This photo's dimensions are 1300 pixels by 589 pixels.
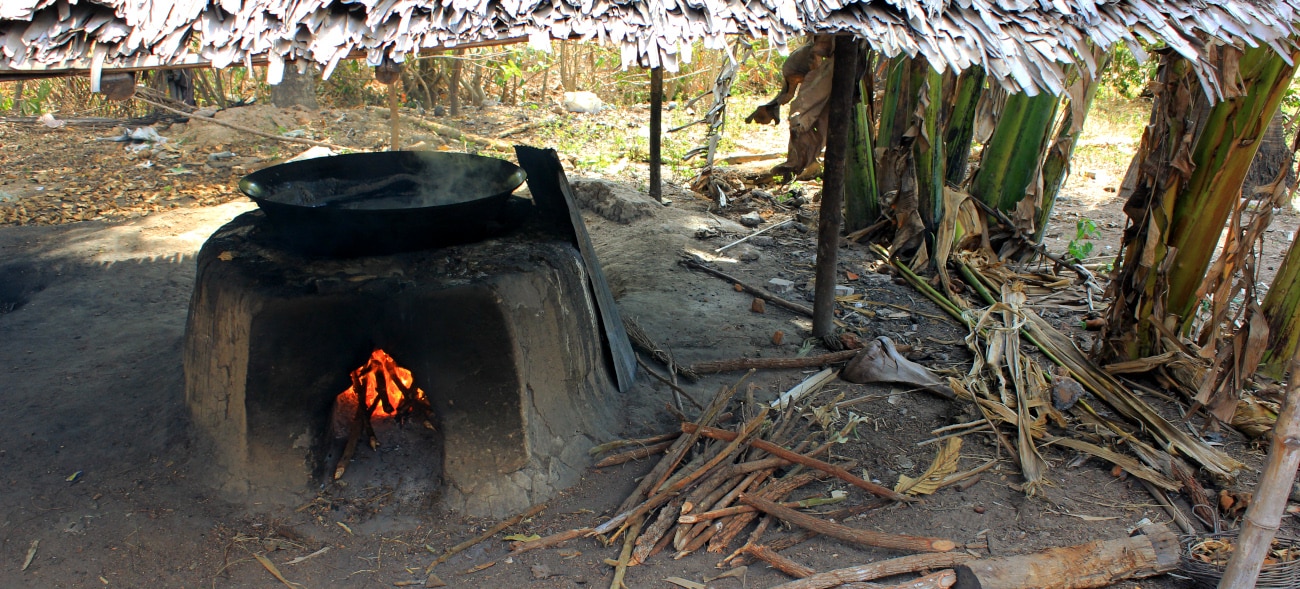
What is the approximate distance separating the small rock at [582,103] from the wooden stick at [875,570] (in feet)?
28.4

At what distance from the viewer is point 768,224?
6.51m

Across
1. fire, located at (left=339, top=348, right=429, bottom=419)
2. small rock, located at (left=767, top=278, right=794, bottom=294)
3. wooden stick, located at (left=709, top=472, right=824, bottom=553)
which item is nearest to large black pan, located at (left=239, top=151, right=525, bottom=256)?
fire, located at (left=339, top=348, right=429, bottom=419)

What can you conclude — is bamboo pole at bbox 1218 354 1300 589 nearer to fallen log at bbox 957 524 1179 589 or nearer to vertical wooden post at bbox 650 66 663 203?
fallen log at bbox 957 524 1179 589

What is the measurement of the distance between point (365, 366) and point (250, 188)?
822 millimetres

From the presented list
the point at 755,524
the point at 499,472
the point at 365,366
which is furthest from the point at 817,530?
the point at 365,366

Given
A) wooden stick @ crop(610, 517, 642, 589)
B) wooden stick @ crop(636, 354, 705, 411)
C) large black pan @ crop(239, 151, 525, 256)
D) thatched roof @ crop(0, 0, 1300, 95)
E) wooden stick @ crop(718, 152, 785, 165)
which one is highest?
thatched roof @ crop(0, 0, 1300, 95)

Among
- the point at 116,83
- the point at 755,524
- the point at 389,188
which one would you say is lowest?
the point at 755,524

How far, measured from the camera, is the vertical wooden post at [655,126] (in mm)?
5820

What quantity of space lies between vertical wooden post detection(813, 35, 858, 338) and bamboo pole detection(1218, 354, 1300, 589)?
2082mm

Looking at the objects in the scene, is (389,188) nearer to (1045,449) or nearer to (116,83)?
(116,83)

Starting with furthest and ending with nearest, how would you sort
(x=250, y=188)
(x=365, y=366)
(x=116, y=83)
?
(x=365, y=366), (x=250, y=188), (x=116, y=83)

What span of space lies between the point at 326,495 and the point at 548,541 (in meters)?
0.88

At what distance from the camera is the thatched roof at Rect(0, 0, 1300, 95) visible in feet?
6.74

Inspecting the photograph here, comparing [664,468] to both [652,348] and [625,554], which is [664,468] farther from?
[652,348]
